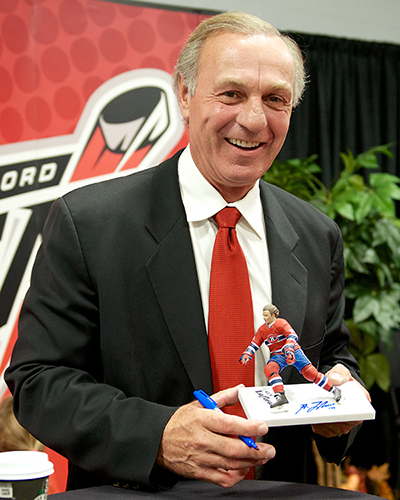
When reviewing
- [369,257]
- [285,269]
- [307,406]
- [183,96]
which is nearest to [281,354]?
[307,406]

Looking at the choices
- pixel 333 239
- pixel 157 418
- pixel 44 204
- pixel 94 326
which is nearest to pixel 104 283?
pixel 94 326

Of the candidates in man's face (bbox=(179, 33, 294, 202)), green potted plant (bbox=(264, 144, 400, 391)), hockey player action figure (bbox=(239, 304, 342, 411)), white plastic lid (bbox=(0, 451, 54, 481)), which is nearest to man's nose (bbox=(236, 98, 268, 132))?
man's face (bbox=(179, 33, 294, 202))

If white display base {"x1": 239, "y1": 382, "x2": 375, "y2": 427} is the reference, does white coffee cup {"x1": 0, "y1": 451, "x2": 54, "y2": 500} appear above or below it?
below

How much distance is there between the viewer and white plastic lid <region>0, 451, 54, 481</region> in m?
0.77

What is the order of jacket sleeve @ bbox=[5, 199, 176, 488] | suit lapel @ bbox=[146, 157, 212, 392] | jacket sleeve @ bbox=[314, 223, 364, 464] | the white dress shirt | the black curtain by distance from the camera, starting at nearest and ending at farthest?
Result: jacket sleeve @ bbox=[5, 199, 176, 488], suit lapel @ bbox=[146, 157, 212, 392], the white dress shirt, jacket sleeve @ bbox=[314, 223, 364, 464], the black curtain

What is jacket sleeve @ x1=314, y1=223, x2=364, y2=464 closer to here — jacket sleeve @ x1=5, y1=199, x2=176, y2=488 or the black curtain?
jacket sleeve @ x1=5, y1=199, x2=176, y2=488

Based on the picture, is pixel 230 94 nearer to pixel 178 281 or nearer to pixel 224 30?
pixel 224 30

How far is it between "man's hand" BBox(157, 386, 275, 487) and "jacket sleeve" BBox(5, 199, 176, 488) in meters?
0.03

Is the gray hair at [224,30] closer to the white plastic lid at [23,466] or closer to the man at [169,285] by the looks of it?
the man at [169,285]

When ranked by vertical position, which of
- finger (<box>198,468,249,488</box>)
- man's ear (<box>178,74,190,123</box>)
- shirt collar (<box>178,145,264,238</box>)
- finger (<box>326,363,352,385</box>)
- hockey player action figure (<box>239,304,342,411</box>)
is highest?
man's ear (<box>178,74,190,123</box>)

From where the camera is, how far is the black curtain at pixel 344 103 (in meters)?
4.35

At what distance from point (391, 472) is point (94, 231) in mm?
3577

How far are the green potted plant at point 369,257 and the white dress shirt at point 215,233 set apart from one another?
1.97m

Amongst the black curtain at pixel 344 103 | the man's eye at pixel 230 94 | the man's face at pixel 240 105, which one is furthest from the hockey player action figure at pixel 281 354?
the black curtain at pixel 344 103
